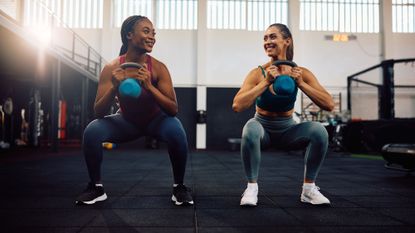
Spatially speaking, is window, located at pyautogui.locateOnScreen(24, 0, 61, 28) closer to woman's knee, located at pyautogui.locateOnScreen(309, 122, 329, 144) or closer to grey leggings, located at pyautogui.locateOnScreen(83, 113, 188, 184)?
grey leggings, located at pyautogui.locateOnScreen(83, 113, 188, 184)

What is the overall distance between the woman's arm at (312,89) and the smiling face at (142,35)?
89 cm

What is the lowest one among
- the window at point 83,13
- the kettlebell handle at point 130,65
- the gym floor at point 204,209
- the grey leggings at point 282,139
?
the gym floor at point 204,209

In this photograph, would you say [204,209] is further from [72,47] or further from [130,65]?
[72,47]

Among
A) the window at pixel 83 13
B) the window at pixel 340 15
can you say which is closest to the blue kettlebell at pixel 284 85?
the window at pixel 340 15

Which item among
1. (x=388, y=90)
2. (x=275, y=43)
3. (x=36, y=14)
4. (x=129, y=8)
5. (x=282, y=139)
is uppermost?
(x=129, y=8)

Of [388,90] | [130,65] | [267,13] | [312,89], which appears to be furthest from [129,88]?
[267,13]

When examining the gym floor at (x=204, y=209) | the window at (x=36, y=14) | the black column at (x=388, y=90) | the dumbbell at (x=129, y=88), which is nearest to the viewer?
the gym floor at (x=204, y=209)

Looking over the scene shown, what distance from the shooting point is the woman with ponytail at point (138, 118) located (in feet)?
6.40

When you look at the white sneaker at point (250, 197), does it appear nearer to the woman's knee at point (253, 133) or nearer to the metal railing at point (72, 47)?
the woman's knee at point (253, 133)

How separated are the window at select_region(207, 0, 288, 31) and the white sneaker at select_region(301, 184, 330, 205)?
30.9 feet

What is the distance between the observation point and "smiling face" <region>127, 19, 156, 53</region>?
6.40 ft

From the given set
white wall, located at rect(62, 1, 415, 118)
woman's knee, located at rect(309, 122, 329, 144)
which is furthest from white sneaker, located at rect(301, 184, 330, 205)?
white wall, located at rect(62, 1, 415, 118)

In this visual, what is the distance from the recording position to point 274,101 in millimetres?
2014

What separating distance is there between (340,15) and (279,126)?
1035cm
